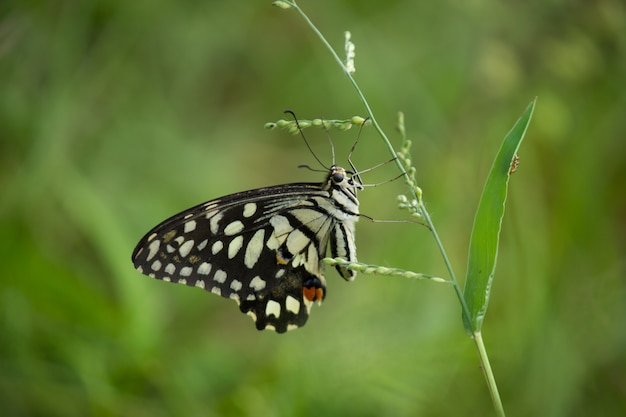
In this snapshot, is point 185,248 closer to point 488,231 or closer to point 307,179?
point 488,231

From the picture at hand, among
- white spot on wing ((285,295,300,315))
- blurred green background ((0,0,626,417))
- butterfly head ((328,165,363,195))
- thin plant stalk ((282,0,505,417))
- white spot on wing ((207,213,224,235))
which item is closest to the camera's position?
thin plant stalk ((282,0,505,417))

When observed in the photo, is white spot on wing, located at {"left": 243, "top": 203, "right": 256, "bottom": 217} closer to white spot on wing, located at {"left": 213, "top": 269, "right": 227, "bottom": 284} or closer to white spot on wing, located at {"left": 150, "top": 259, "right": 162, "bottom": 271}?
white spot on wing, located at {"left": 213, "top": 269, "right": 227, "bottom": 284}

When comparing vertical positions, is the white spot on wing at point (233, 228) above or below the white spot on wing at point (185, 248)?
above

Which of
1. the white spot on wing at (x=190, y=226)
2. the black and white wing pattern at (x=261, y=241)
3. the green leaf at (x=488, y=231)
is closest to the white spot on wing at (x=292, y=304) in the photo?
the black and white wing pattern at (x=261, y=241)

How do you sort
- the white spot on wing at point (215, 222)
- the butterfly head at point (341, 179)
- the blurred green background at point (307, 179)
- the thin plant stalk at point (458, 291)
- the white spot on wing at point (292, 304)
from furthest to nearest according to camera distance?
the blurred green background at point (307, 179) < the white spot on wing at point (292, 304) < the white spot on wing at point (215, 222) < the butterfly head at point (341, 179) < the thin plant stalk at point (458, 291)

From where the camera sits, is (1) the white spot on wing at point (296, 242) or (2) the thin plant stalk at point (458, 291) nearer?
(2) the thin plant stalk at point (458, 291)

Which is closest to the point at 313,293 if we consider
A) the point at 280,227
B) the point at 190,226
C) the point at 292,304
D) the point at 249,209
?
the point at 292,304

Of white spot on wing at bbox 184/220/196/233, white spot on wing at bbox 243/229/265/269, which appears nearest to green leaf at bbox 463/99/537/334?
white spot on wing at bbox 243/229/265/269

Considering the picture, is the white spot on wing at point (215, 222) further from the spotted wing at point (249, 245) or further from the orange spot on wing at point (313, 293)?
the orange spot on wing at point (313, 293)

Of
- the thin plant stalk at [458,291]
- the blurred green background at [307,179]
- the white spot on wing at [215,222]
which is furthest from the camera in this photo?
the blurred green background at [307,179]

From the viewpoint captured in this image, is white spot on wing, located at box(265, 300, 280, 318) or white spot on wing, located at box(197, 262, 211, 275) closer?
white spot on wing, located at box(197, 262, 211, 275)
